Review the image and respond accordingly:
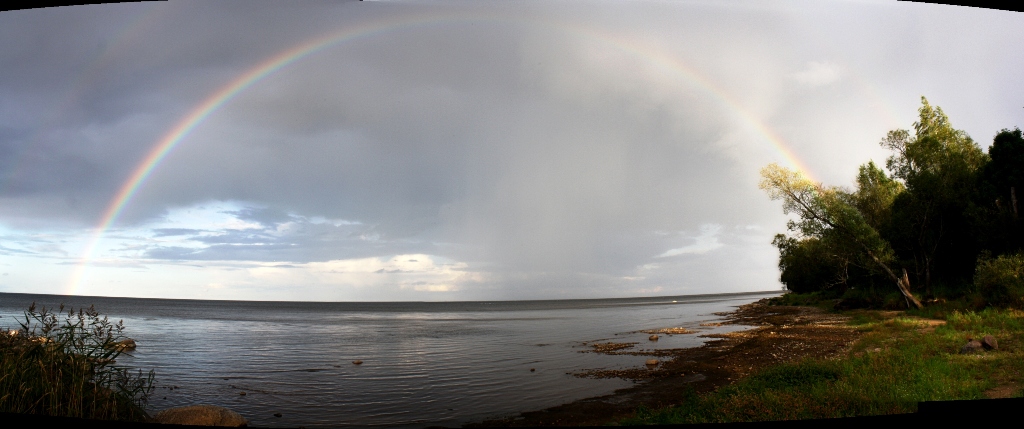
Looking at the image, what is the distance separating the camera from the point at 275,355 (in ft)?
108

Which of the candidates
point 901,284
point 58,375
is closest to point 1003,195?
point 901,284

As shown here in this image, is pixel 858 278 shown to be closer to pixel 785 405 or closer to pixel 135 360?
pixel 785 405

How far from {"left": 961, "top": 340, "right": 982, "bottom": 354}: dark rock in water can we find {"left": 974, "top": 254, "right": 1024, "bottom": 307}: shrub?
1109 cm

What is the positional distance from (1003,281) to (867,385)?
20267 millimetres

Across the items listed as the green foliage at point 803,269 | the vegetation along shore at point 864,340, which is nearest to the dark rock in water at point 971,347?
the vegetation along shore at point 864,340

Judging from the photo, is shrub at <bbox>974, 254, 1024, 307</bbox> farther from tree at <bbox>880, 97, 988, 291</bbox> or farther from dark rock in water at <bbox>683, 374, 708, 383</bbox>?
dark rock in water at <bbox>683, 374, 708, 383</bbox>

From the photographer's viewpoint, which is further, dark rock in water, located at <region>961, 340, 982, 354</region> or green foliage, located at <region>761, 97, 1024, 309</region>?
green foliage, located at <region>761, 97, 1024, 309</region>

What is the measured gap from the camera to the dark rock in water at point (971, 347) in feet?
53.0

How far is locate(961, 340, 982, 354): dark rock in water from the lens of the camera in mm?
16141

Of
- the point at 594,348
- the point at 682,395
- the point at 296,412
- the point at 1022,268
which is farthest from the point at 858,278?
the point at 296,412

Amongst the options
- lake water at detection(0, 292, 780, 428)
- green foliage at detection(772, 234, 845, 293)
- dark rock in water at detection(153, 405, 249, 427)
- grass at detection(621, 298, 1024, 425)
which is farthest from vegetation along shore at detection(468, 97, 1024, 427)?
dark rock in water at detection(153, 405, 249, 427)

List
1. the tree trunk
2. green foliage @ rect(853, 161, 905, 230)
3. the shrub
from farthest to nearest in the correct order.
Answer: green foliage @ rect(853, 161, 905, 230) → the tree trunk → the shrub

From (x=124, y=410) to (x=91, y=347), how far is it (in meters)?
1.68

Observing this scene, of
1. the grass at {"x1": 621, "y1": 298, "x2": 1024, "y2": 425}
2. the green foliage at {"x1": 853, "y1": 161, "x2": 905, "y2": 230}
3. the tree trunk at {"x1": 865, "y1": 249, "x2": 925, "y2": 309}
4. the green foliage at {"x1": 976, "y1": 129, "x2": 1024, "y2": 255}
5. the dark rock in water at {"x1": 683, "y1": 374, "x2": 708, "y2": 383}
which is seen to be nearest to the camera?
the grass at {"x1": 621, "y1": 298, "x2": 1024, "y2": 425}
